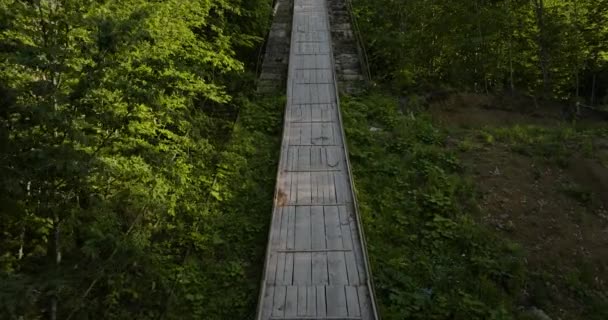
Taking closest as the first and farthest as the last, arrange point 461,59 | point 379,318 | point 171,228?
point 379,318 → point 171,228 → point 461,59

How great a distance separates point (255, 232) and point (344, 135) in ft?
10.9

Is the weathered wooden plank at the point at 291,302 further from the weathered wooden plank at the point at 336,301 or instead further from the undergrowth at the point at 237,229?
the undergrowth at the point at 237,229

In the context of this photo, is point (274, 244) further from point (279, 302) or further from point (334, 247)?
point (279, 302)

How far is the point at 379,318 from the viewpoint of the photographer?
5.86m

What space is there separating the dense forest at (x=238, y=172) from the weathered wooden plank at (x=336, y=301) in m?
0.59

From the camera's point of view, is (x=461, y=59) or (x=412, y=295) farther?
(x=461, y=59)

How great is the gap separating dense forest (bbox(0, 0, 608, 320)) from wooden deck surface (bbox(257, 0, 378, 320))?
16.2 inches

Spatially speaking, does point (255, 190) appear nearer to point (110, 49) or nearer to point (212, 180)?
point (212, 180)

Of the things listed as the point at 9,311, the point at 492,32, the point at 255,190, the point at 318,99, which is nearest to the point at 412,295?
the point at 255,190

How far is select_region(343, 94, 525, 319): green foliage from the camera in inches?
261

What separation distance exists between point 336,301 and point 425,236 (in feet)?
7.87

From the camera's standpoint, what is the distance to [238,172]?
9.59m

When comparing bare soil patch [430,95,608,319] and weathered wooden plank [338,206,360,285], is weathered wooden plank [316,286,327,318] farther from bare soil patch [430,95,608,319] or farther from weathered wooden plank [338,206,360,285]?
bare soil patch [430,95,608,319]

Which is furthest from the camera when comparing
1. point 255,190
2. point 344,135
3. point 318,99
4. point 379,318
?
point 318,99
